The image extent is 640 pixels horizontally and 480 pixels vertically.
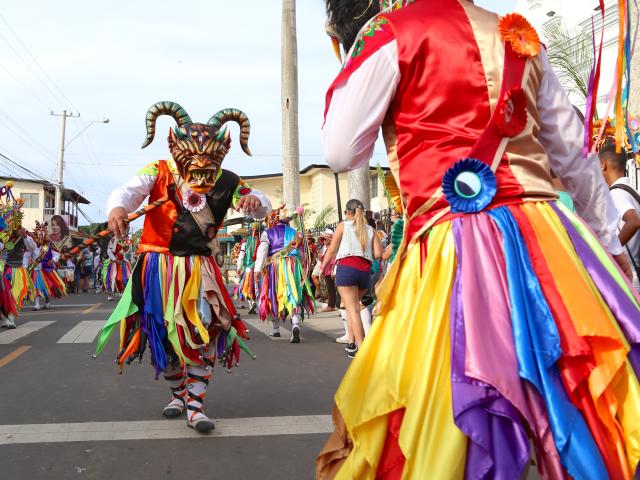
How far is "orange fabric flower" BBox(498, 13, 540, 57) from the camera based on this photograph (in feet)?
7.36

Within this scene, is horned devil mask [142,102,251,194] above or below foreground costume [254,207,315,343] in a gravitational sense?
above

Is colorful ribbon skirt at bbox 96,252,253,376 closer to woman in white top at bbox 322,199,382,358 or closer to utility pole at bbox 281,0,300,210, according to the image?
woman in white top at bbox 322,199,382,358

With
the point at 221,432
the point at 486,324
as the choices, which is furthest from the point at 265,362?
the point at 486,324

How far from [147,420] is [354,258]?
369cm

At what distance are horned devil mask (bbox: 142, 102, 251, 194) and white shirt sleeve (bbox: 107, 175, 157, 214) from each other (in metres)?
0.24

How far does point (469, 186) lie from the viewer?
6.82ft

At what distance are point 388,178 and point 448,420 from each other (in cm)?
95

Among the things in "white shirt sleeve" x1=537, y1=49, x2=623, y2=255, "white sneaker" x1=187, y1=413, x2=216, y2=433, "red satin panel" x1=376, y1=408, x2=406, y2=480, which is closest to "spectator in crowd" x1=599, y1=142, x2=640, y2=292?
"white shirt sleeve" x1=537, y1=49, x2=623, y2=255

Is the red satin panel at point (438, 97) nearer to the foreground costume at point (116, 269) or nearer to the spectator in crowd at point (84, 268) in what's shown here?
the foreground costume at point (116, 269)

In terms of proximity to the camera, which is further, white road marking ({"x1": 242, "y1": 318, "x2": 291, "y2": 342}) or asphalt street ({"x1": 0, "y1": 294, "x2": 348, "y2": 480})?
white road marking ({"x1": 242, "y1": 318, "x2": 291, "y2": 342})

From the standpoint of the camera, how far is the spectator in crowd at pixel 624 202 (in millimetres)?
4820

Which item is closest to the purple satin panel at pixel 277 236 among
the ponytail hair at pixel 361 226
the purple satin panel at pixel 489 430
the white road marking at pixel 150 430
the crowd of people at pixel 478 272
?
the ponytail hair at pixel 361 226

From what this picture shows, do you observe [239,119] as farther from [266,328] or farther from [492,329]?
[266,328]

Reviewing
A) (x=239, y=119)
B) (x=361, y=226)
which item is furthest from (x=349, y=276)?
(x=239, y=119)
